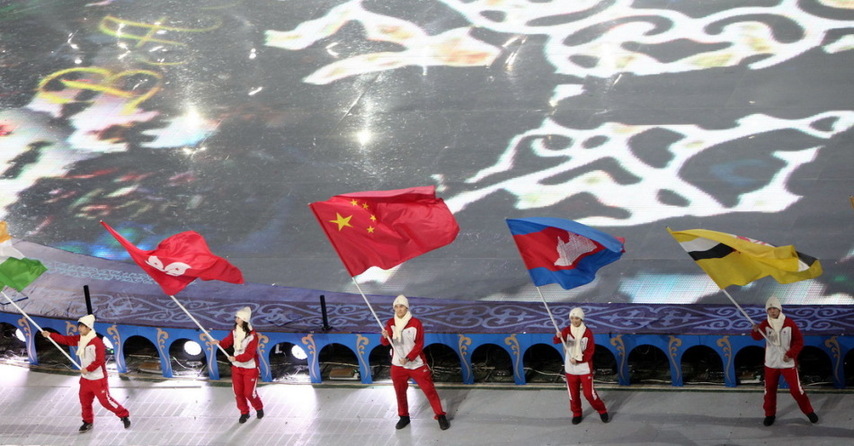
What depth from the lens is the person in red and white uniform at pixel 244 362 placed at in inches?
552

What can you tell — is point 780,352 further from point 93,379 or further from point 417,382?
point 93,379

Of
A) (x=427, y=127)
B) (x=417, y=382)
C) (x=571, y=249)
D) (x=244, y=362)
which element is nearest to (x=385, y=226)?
(x=417, y=382)

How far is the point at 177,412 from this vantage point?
14883 millimetres

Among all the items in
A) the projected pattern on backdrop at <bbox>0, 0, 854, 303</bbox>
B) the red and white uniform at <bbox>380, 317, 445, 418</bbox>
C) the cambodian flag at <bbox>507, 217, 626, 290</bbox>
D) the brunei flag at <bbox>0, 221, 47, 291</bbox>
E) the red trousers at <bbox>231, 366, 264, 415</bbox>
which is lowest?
the projected pattern on backdrop at <bbox>0, 0, 854, 303</bbox>

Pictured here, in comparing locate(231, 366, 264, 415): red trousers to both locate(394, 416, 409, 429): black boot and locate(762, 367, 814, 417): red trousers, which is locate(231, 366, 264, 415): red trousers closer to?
locate(394, 416, 409, 429): black boot

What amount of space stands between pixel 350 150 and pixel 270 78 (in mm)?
3821

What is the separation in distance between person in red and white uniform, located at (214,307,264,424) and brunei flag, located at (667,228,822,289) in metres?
4.55

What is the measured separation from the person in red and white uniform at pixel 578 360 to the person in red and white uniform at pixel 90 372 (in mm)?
4880

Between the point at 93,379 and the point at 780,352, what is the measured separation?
7215 mm

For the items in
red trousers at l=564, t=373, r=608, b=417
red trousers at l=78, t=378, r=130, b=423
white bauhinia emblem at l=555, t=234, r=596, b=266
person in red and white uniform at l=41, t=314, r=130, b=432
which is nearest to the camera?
red trousers at l=564, t=373, r=608, b=417

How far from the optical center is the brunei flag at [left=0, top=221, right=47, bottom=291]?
47.6ft

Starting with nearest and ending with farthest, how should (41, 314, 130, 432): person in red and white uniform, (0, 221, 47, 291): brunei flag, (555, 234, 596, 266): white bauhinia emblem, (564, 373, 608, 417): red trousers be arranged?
(564, 373, 608, 417): red trousers
(555, 234, 596, 266): white bauhinia emblem
(41, 314, 130, 432): person in red and white uniform
(0, 221, 47, 291): brunei flag

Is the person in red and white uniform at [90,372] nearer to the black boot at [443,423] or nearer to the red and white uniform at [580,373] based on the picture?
the black boot at [443,423]

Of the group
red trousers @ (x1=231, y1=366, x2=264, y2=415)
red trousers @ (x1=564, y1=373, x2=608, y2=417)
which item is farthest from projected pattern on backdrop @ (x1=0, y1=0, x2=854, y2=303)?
red trousers @ (x1=231, y1=366, x2=264, y2=415)
